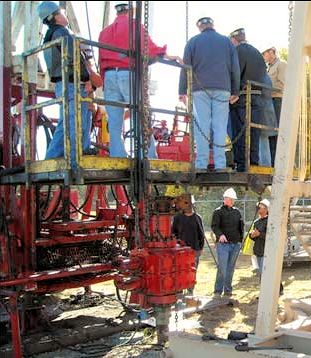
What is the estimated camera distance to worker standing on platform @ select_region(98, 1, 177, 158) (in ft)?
17.8

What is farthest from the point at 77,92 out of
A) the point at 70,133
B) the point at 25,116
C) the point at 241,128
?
the point at 241,128

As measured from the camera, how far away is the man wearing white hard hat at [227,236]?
1023 centimetres

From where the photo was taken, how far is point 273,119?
273 inches

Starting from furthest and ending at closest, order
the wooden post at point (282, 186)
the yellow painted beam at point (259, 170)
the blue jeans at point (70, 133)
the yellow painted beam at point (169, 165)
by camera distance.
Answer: the yellow painted beam at point (259, 170), the yellow painted beam at point (169, 165), the blue jeans at point (70, 133), the wooden post at point (282, 186)

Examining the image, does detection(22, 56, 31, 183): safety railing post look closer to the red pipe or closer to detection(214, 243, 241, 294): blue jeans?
the red pipe

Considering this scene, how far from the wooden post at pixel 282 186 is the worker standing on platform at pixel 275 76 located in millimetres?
4087

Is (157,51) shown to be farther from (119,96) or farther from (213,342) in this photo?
(213,342)

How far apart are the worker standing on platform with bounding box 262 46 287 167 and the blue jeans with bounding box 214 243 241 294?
319 centimetres

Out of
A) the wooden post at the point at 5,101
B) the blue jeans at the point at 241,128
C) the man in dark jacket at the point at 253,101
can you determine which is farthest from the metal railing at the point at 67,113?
the man in dark jacket at the point at 253,101

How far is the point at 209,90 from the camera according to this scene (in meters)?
5.96

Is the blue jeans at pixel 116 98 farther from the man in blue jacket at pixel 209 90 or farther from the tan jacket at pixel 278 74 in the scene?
the tan jacket at pixel 278 74

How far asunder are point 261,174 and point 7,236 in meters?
3.11

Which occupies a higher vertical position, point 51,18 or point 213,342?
point 51,18

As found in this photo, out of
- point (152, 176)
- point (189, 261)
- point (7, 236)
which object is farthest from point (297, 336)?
point (7, 236)
